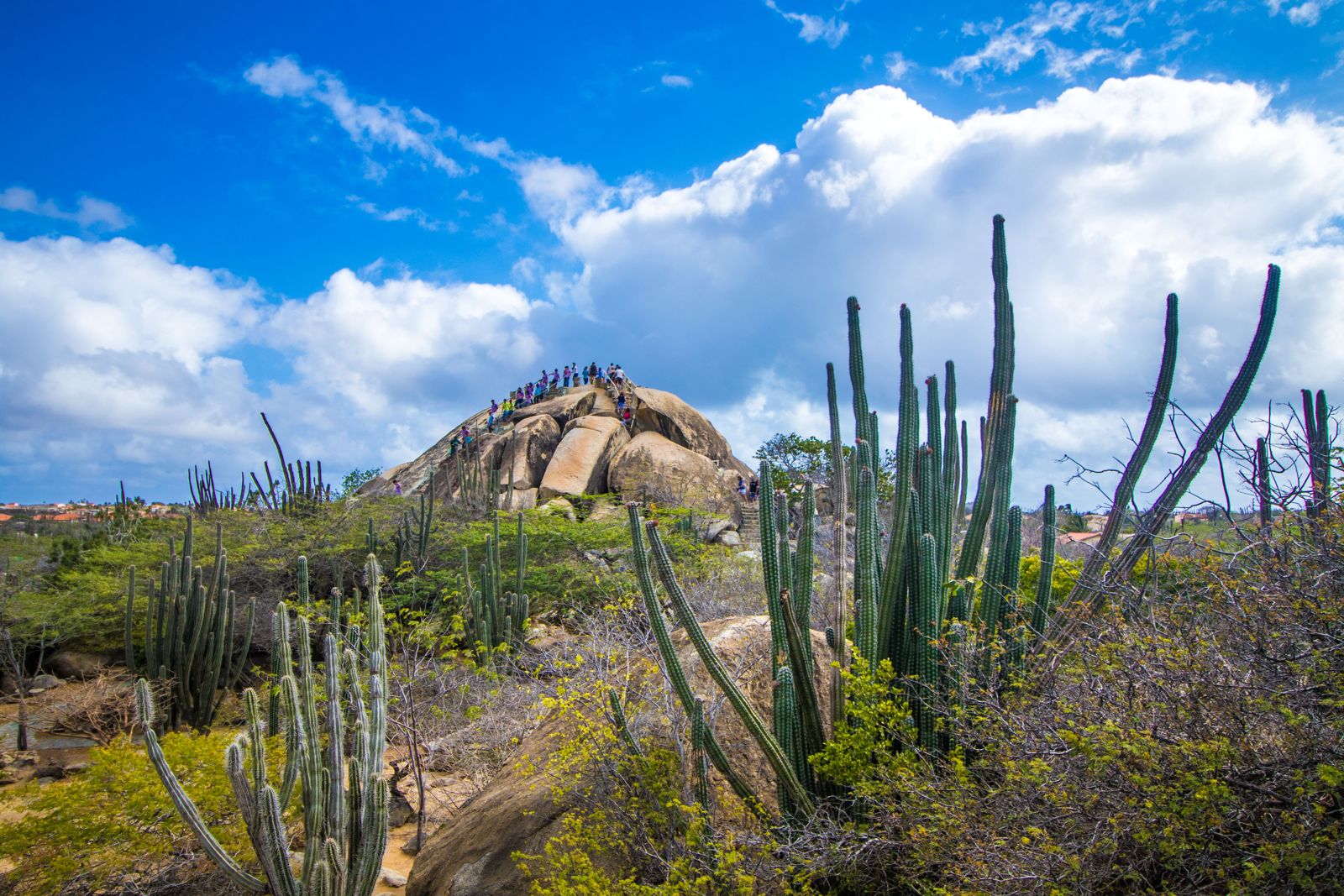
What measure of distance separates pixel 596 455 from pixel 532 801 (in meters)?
23.7

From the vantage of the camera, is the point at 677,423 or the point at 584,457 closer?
the point at 584,457

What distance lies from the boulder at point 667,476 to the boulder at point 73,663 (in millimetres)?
14195

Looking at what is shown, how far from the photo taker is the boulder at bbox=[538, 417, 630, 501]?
2736 cm

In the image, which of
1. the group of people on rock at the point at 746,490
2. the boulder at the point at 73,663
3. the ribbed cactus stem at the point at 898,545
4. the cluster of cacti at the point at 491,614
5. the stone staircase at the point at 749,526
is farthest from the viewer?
the group of people on rock at the point at 746,490

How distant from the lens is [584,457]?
2862cm

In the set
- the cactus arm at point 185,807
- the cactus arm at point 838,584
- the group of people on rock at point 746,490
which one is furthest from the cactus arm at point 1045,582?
the group of people on rock at point 746,490

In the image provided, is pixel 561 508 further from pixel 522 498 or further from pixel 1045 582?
pixel 1045 582

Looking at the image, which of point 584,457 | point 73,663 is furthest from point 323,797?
point 584,457

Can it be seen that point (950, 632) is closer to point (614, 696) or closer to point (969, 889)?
point (969, 889)

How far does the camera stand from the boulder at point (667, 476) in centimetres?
2635

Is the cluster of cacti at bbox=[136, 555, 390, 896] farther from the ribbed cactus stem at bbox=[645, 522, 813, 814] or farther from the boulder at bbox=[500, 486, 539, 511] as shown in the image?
the boulder at bbox=[500, 486, 539, 511]

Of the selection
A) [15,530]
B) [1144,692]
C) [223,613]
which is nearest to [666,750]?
[1144,692]

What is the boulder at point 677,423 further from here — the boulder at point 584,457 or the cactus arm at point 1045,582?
the cactus arm at point 1045,582

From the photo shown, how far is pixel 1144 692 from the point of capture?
366 centimetres
